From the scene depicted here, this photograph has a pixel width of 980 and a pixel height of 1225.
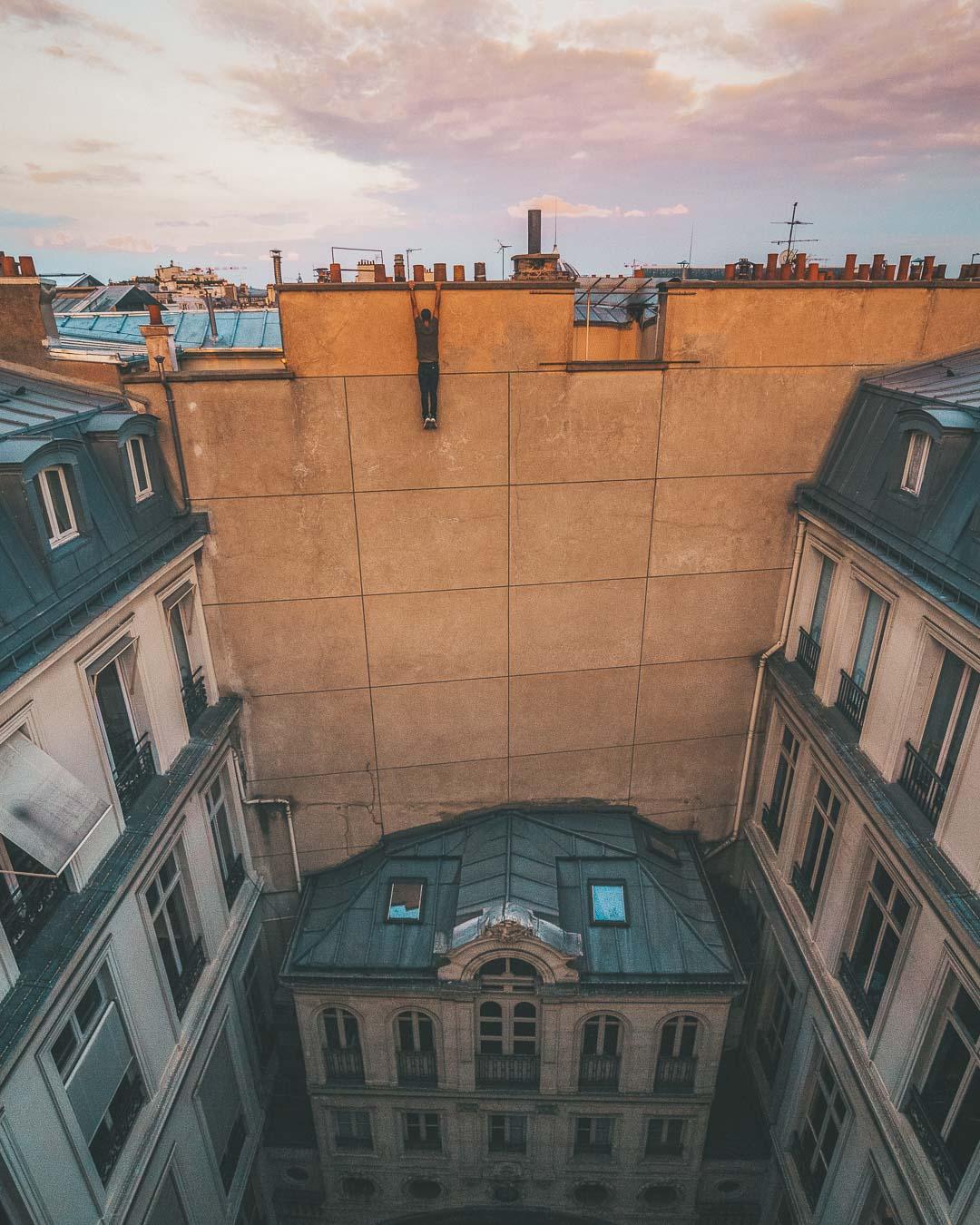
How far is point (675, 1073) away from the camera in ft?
45.9

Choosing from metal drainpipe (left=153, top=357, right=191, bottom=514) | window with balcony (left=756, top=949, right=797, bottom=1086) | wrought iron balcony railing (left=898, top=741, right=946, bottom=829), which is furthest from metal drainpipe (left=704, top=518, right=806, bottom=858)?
metal drainpipe (left=153, top=357, right=191, bottom=514)

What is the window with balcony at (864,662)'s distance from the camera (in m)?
11.7

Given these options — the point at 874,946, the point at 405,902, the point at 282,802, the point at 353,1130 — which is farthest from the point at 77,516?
the point at 874,946

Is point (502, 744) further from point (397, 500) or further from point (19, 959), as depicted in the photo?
point (19, 959)

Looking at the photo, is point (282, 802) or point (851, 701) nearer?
point (851, 701)

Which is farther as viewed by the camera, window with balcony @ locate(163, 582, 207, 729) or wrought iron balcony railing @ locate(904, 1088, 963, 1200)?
window with balcony @ locate(163, 582, 207, 729)

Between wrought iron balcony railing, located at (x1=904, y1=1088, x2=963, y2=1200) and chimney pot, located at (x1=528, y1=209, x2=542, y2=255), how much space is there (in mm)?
15274

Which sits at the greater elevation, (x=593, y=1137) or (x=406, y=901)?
(x=406, y=901)

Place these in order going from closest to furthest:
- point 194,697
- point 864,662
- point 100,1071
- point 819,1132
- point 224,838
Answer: point 100,1071
point 864,662
point 819,1132
point 194,697
point 224,838

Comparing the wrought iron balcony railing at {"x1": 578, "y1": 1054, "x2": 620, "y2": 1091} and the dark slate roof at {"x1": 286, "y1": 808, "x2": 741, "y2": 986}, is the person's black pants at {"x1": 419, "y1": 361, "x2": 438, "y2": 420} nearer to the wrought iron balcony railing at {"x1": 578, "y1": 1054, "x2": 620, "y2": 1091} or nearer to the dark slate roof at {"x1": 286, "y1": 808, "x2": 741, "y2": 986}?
A: the dark slate roof at {"x1": 286, "y1": 808, "x2": 741, "y2": 986}

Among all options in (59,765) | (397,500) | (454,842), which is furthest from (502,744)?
(59,765)

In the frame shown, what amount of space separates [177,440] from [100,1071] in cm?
939

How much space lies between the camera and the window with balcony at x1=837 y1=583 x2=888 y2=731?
38.4 ft

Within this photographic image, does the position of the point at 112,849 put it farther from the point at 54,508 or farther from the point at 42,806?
the point at 54,508
